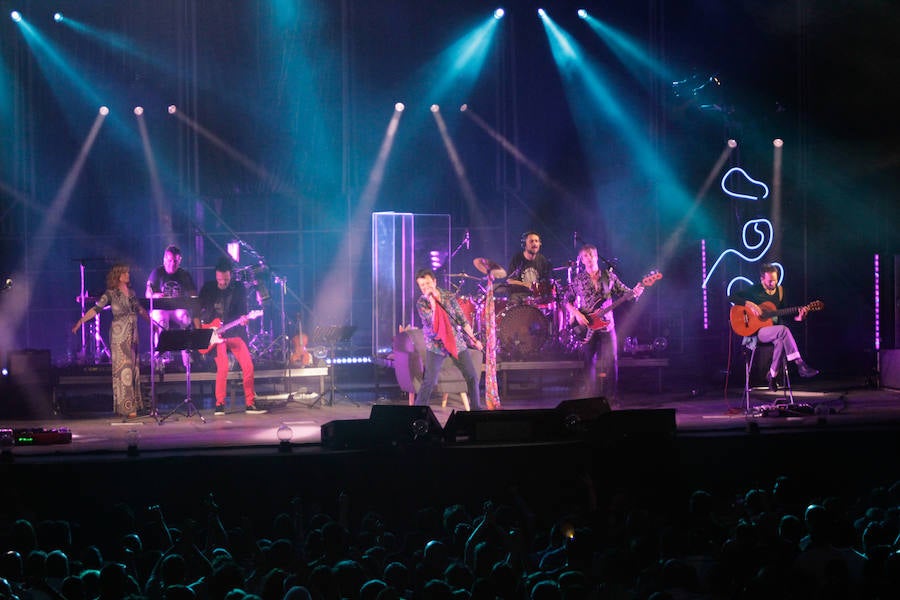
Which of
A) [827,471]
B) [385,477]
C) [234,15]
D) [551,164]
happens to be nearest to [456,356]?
[385,477]

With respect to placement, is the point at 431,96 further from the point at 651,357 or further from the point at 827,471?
the point at 827,471

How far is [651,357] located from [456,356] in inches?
221

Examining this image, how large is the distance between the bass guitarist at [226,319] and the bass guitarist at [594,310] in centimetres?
438

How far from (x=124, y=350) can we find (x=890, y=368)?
35.8ft

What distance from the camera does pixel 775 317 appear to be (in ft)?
37.9

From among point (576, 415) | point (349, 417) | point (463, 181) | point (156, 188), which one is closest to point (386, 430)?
point (576, 415)

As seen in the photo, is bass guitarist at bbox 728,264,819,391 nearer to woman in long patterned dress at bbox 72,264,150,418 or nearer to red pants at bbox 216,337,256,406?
red pants at bbox 216,337,256,406

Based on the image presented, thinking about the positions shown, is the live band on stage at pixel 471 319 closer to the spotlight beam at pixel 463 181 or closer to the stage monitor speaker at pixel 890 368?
the spotlight beam at pixel 463 181

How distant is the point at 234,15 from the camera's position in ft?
59.7

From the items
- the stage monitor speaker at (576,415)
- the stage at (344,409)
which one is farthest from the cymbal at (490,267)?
the stage monitor speaker at (576,415)

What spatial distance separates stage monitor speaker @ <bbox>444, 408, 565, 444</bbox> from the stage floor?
3.78 feet

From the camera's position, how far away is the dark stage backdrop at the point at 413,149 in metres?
17.1

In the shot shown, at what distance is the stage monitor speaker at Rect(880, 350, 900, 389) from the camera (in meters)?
13.6

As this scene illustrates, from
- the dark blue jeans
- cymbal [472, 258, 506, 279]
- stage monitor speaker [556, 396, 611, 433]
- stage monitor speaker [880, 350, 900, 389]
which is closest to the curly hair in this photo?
the dark blue jeans
